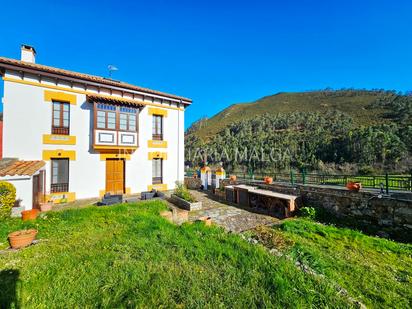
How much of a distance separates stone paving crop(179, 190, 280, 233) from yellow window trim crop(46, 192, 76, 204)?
25.4 feet

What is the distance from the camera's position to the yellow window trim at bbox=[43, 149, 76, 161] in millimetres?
10641

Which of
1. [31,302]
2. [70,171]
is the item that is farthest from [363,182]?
→ [70,171]

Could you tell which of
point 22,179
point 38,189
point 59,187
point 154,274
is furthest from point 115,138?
point 154,274

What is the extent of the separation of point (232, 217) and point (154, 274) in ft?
18.6

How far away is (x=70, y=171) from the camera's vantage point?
1130 centimetres

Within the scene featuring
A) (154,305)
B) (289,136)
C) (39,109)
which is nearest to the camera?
(154,305)

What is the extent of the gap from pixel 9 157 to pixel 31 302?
10.6 m

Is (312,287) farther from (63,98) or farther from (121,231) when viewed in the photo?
(63,98)

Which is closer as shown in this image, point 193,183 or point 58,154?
point 58,154

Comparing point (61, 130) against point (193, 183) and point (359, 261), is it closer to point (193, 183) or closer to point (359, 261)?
point (193, 183)

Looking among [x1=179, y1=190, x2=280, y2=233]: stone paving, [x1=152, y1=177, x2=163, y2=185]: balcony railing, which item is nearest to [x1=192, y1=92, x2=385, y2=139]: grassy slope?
[x1=179, y1=190, x2=280, y2=233]: stone paving

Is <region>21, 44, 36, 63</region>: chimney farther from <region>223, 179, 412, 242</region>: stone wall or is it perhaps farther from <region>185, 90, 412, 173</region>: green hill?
Result: <region>223, 179, 412, 242</region>: stone wall

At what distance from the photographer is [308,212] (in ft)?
27.9

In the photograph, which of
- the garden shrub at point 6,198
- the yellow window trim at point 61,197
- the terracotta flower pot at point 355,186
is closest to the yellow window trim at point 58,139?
the yellow window trim at point 61,197
